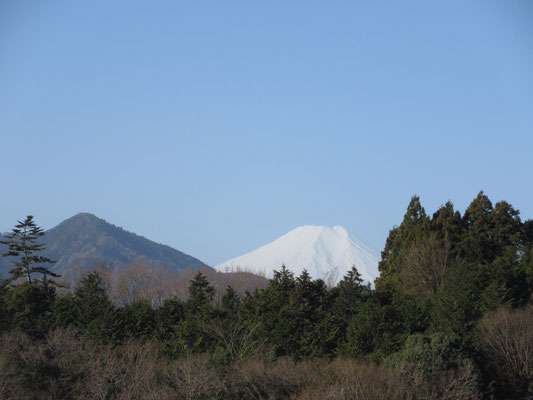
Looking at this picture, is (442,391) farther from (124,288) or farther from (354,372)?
(124,288)

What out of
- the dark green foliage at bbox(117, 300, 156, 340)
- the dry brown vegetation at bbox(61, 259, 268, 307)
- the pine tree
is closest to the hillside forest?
the dark green foliage at bbox(117, 300, 156, 340)

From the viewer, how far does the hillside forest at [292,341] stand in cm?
2081

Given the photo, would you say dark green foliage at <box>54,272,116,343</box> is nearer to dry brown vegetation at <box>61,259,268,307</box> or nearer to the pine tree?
the pine tree

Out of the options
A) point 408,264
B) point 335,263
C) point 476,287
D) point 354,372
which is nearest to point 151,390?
point 354,372

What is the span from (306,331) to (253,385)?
23.3ft

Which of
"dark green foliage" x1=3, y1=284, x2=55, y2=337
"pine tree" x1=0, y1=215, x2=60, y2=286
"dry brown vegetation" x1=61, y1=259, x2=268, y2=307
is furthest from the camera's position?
"dry brown vegetation" x1=61, y1=259, x2=268, y2=307

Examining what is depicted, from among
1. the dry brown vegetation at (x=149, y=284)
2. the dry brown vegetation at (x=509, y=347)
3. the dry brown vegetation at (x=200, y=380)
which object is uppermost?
the dry brown vegetation at (x=149, y=284)

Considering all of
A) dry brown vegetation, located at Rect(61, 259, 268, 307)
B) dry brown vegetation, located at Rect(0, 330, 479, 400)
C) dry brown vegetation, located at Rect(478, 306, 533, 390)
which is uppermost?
dry brown vegetation, located at Rect(61, 259, 268, 307)

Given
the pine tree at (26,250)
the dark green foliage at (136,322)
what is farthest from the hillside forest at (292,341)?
the pine tree at (26,250)

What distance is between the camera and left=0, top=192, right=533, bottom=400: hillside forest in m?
20.8

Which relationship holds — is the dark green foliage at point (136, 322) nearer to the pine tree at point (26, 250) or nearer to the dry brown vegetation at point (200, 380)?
the dry brown vegetation at point (200, 380)

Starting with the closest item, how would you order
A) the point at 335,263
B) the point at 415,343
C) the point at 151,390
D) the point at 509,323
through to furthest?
1. the point at 151,390
2. the point at 415,343
3. the point at 509,323
4. the point at 335,263

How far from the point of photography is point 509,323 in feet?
87.5

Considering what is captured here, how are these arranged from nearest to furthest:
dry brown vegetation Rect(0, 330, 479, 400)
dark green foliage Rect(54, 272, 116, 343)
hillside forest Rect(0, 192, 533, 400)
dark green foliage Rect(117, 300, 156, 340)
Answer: dry brown vegetation Rect(0, 330, 479, 400) → hillside forest Rect(0, 192, 533, 400) → dark green foliage Rect(54, 272, 116, 343) → dark green foliage Rect(117, 300, 156, 340)
